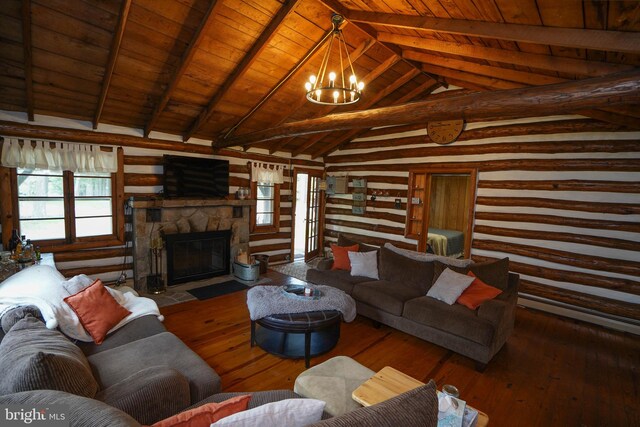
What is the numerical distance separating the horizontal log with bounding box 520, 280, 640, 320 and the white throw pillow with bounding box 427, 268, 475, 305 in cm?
219

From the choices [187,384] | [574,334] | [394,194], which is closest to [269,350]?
[187,384]

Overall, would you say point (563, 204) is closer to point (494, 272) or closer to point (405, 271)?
point (494, 272)

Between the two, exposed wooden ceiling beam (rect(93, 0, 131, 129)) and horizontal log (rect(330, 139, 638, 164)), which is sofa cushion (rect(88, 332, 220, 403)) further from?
horizontal log (rect(330, 139, 638, 164))

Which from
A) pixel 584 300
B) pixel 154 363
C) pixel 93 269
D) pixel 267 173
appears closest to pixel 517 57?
pixel 584 300

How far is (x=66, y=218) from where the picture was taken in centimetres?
462

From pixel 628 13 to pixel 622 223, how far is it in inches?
138

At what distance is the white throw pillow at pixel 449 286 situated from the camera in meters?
3.71

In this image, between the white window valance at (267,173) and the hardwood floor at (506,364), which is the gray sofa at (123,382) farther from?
the white window valance at (267,173)

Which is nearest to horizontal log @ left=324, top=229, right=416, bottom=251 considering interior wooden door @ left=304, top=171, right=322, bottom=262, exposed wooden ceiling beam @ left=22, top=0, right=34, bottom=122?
interior wooden door @ left=304, top=171, right=322, bottom=262

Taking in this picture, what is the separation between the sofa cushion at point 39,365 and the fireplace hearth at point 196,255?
3449 mm

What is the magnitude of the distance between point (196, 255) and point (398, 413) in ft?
17.7

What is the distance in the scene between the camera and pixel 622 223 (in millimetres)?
4348

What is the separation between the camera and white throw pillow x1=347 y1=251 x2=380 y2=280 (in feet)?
15.4

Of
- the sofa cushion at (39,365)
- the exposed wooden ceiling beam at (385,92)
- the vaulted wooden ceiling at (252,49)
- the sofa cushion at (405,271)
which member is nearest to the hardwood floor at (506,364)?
the sofa cushion at (405,271)
